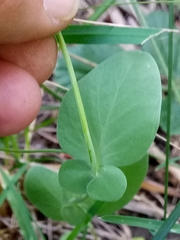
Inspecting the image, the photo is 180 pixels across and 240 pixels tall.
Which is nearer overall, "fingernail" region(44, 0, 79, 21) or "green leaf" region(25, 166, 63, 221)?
"fingernail" region(44, 0, 79, 21)

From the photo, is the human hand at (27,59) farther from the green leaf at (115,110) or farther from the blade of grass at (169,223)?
the blade of grass at (169,223)

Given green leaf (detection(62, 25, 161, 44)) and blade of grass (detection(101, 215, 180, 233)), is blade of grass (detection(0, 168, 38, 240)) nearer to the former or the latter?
blade of grass (detection(101, 215, 180, 233))

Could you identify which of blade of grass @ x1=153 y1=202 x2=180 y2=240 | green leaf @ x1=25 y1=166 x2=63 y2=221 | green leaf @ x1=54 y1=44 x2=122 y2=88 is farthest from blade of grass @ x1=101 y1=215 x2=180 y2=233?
green leaf @ x1=54 y1=44 x2=122 y2=88

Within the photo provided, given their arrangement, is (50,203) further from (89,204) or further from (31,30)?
(31,30)

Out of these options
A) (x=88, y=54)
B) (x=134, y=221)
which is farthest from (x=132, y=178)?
(x=88, y=54)

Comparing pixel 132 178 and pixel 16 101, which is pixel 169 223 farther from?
pixel 16 101

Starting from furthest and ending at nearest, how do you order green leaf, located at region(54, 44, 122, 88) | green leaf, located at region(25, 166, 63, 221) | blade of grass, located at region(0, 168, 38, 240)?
green leaf, located at region(54, 44, 122, 88), green leaf, located at region(25, 166, 63, 221), blade of grass, located at region(0, 168, 38, 240)
